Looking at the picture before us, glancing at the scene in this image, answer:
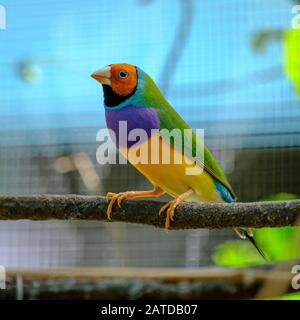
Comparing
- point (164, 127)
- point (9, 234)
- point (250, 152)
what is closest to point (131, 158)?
point (164, 127)

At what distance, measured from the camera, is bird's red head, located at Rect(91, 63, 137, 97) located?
0.79 meters

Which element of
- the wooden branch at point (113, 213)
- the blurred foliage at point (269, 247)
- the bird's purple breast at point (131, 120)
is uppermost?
the bird's purple breast at point (131, 120)

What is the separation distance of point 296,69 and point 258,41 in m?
0.28

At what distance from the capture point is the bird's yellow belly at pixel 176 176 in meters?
0.78

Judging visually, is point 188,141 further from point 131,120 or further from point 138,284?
point 138,284

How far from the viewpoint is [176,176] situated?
791 mm

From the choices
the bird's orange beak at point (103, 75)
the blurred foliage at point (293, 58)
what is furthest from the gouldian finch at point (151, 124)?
the blurred foliage at point (293, 58)

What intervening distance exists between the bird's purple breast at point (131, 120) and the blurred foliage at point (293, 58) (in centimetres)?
17

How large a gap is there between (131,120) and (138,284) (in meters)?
0.22

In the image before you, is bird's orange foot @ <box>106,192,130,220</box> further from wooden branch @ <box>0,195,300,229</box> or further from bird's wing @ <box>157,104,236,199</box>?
bird's wing @ <box>157,104,236,199</box>

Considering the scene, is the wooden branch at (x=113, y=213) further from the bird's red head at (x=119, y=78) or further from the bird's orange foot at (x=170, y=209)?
the bird's red head at (x=119, y=78)

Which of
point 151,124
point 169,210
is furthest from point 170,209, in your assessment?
point 151,124
